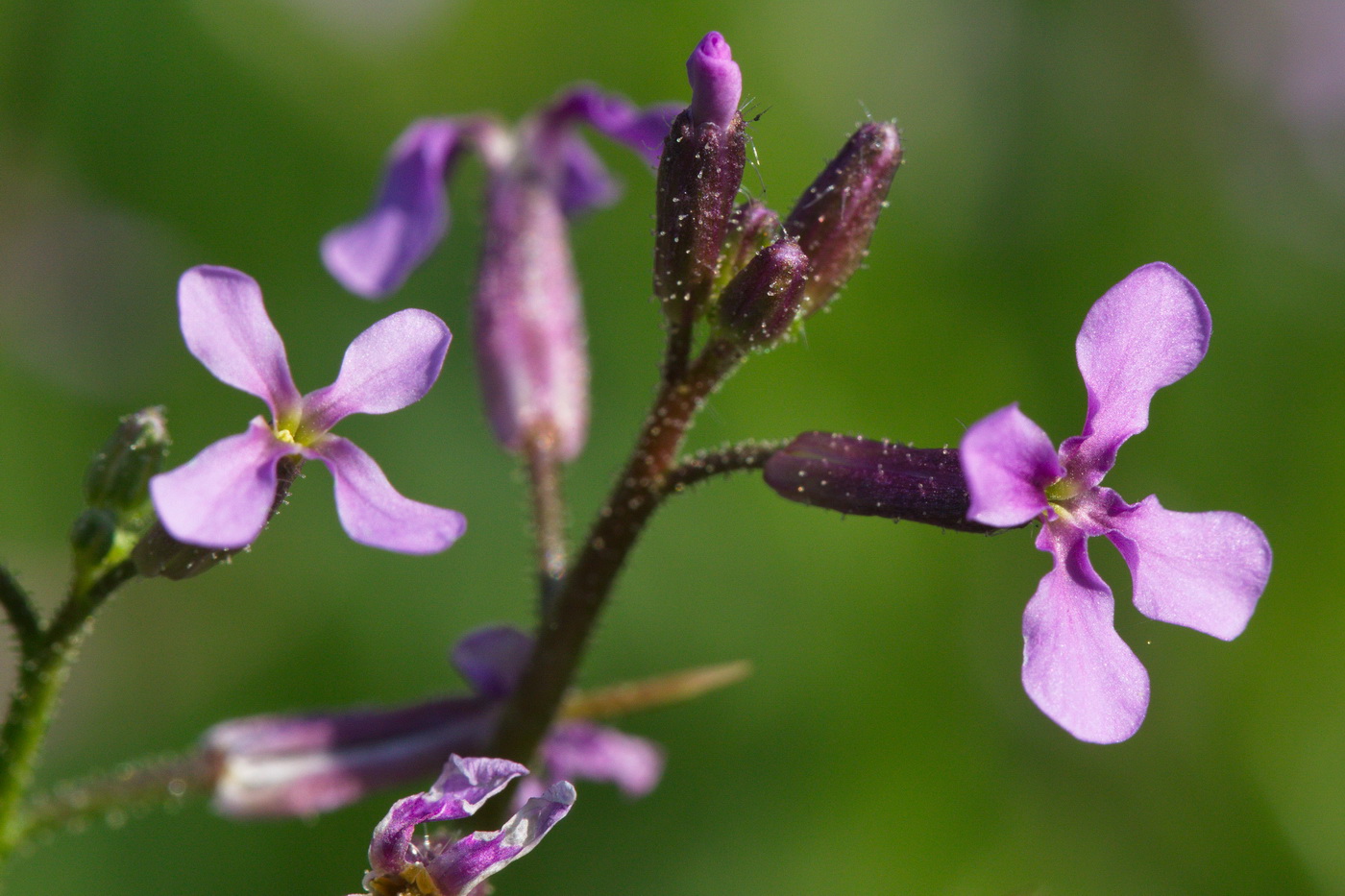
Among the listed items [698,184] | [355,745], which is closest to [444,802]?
[355,745]

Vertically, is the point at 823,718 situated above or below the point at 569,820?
above

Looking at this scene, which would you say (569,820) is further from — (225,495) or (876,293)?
(225,495)

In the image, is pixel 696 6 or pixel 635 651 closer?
pixel 635 651

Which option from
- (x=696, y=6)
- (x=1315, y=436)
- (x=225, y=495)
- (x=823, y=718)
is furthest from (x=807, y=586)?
(x=225, y=495)

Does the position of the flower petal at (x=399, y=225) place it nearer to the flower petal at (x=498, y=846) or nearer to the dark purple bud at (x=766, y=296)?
the dark purple bud at (x=766, y=296)

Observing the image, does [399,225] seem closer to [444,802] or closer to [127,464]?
[127,464]
